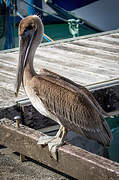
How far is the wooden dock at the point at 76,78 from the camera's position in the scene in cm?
345

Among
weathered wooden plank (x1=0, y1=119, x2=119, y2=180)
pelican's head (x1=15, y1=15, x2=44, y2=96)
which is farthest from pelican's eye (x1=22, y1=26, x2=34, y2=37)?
weathered wooden plank (x1=0, y1=119, x2=119, y2=180)

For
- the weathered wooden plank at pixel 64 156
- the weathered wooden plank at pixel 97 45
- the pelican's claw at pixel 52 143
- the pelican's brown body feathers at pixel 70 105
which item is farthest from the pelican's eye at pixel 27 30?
the weathered wooden plank at pixel 97 45

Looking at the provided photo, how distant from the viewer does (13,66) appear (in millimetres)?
6410

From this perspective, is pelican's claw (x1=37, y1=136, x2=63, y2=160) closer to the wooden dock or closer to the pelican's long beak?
the wooden dock

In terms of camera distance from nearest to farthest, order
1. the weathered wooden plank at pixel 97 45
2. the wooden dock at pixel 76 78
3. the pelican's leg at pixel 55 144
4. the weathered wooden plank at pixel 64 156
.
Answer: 1. the weathered wooden plank at pixel 64 156
2. the wooden dock at pixel 76 78
3. the pelican's leg at pixel 55 144
4. the weathered wooden plank at pixel 97 45

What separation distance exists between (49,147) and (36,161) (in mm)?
579

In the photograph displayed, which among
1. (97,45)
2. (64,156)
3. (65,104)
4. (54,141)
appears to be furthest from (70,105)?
(97,45)

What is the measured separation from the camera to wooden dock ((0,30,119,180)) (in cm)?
345

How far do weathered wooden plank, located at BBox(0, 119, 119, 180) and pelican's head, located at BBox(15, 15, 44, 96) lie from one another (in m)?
0.47

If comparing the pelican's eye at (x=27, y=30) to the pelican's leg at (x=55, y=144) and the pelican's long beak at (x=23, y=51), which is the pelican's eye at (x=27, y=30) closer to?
the pelican's long beak at (x=23, y=51)

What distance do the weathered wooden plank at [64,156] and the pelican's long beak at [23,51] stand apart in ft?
1.56

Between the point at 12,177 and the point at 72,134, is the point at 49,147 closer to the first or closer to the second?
the point at 12,177

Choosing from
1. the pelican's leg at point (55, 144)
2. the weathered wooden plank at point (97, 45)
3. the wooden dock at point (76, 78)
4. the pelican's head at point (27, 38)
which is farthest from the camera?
the weathered wooden plank at point (97, 45)

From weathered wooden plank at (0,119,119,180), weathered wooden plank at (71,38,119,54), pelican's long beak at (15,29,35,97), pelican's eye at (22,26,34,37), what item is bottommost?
weathered wooden plank at (0,119,119,180)
